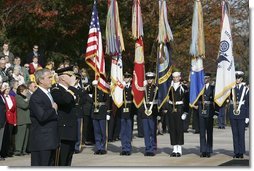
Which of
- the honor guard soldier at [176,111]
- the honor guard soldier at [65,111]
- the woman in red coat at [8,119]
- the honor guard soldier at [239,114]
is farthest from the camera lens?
the woman in red coat at [8,119]

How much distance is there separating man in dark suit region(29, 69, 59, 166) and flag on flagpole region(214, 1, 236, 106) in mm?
5544

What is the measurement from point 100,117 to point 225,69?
9.89ft

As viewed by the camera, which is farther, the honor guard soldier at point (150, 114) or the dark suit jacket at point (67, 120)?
the honor guard soldier at point (150, 114)

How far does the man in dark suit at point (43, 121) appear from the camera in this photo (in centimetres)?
928

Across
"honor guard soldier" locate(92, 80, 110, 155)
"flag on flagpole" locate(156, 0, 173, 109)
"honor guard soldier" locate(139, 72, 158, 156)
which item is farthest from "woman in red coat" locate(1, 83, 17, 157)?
"flag on flagpole" locate(156, 0, 173, 109)

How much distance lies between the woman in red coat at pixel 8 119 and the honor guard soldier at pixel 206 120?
385 cm

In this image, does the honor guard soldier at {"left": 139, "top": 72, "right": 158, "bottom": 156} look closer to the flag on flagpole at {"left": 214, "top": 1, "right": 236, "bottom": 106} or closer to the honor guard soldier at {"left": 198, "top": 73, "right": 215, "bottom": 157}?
the honor guard soldier at {"left": 198, "top": 73, "right": 215, "bottom": 157}

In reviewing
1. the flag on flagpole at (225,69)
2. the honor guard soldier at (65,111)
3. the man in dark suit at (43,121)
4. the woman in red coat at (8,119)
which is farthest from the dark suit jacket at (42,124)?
the flag on flagpole at (225,69)

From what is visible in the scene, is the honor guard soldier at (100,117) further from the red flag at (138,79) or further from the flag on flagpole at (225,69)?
the flag on flagpole at (225,69)

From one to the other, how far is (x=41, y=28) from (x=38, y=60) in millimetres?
3658

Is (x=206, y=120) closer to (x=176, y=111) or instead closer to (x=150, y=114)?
(x=176, y=111)

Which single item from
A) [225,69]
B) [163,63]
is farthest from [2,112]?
[225,69]

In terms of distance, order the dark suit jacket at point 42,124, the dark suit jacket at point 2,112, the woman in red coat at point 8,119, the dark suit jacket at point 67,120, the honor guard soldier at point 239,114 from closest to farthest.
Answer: the dark suit jacket at point 42,124
the dark suit jacket at point 67,120
the honor guard soldier at point 239,114
the dark suit jacket at point 2,112
the woman in red coat at point 8,119

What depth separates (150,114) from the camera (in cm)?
1501
